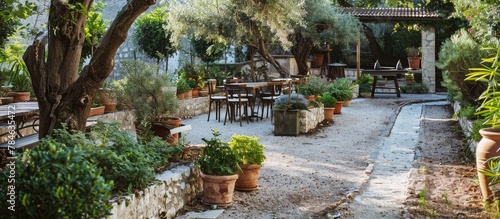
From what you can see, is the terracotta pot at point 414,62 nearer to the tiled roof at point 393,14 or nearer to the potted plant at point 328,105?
the tiled roof at point 393,14

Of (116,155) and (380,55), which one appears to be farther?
(380,55)

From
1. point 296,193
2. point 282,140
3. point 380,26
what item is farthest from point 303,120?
point 380,26

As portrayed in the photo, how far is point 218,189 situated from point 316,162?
302 centimetres

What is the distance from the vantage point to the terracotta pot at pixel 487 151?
5.38 m

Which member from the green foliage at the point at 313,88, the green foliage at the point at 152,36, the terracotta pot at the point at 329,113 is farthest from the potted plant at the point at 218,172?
the green foliage at the point at 152,36

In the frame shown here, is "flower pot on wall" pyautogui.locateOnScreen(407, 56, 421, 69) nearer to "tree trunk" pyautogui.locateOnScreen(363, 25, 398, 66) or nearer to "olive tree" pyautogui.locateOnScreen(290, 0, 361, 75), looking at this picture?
"tree trunk" pyautogui.locateOnScreen(363, 25, 398, 66)

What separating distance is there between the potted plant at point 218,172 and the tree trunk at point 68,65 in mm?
1210

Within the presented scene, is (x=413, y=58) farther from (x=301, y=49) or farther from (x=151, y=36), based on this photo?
(x=151, y=36)

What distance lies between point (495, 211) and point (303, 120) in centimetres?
594

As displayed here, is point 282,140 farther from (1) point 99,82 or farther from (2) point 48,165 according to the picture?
(2) point 48,165

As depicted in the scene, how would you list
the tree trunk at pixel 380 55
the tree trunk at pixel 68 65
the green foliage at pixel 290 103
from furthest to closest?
the tree trunk at pixel 380 55 < the green foliage at pixel 290 103 < the tree trunk at pixel 68 65

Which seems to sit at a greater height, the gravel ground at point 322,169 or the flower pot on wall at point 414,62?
the flower pot on wall at point 414,62

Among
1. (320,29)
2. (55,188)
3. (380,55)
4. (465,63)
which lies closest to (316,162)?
(465,63)

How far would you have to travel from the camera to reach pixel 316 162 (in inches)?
327
